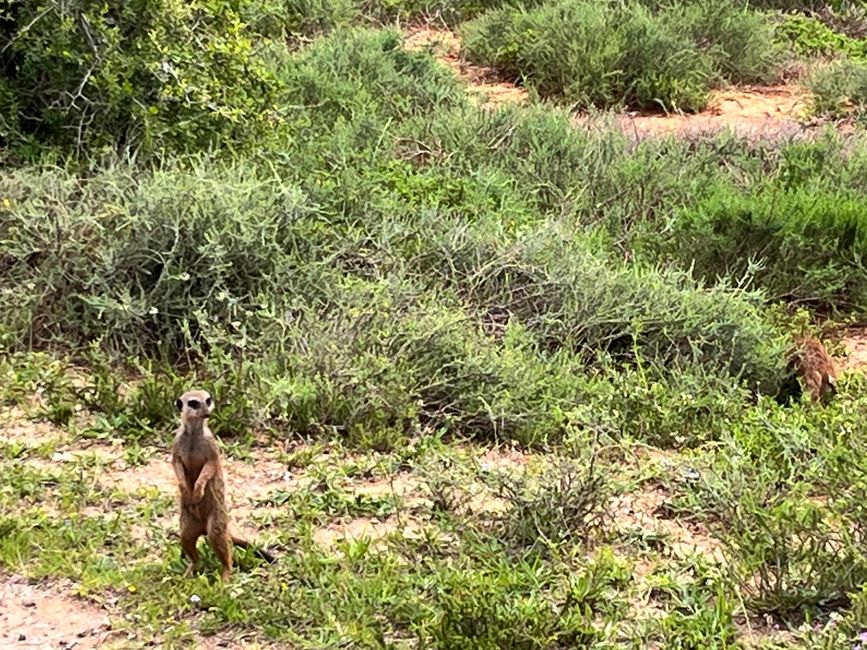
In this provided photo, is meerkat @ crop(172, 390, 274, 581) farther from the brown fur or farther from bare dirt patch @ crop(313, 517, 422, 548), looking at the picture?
the brown fur

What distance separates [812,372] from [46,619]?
148 inches

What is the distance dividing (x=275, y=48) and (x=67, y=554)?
6980mm

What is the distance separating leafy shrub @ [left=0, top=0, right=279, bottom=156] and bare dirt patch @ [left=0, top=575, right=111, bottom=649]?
3.53 metres

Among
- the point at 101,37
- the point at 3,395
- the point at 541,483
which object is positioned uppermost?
the point at 101,37

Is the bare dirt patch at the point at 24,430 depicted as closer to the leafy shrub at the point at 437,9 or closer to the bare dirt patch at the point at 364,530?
the bare dirt patch at the point at 364,530

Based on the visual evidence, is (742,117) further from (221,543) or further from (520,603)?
(221,543)

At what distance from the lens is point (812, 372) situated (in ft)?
19.7

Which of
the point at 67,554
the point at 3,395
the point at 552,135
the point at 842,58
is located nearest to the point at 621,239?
the point at 552,135

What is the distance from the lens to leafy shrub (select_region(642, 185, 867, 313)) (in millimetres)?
7109

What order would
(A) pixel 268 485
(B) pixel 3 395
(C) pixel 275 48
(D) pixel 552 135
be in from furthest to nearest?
(C) pixel 275 48 → (D) pixel 552 135 → (B) pixel 3 395 → (A) pixel 268 485

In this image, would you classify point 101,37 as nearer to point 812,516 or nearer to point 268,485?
point 268,485

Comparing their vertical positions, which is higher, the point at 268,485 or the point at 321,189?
the point at 321,189

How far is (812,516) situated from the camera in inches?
160

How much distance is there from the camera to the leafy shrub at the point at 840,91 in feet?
35.6
